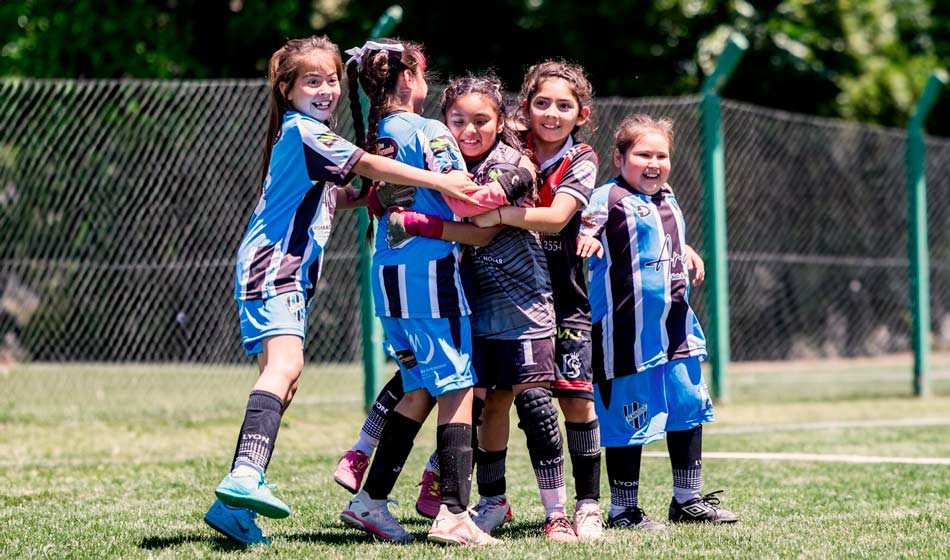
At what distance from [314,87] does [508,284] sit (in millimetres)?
973

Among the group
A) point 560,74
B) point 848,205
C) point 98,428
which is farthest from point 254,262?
point 848,205

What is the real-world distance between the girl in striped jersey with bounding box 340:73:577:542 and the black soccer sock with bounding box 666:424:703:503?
2.07 feet

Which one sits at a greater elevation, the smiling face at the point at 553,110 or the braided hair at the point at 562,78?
the braided hair at the point at 562,78

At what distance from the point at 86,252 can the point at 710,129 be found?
4.88 meters

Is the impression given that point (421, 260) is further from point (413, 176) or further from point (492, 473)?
point (492, 473)

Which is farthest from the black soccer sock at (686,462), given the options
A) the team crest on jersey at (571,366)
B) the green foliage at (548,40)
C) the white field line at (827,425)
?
the green foliage at (548,40)

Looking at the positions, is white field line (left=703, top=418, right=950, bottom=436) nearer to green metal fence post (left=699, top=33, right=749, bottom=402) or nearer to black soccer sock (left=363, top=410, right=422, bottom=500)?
green metal fence post (left=699, top=33, right=749, bottom=402)

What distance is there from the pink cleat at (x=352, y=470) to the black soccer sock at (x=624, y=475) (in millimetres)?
942

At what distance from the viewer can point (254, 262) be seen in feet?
14.3

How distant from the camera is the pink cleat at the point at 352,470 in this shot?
4734mm

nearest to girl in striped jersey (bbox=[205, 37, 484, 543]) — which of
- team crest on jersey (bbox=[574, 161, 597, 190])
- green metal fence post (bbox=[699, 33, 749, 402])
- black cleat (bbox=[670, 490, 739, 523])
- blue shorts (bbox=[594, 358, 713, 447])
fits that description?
team crest on jersey (bbox=[574, 161, 597, 190])

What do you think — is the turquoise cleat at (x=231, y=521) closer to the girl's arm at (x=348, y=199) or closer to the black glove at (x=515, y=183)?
the girl's arm at (x=348, y=199)

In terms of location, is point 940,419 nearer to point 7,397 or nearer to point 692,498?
point 692,498

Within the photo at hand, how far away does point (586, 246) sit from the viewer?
15.6ft
